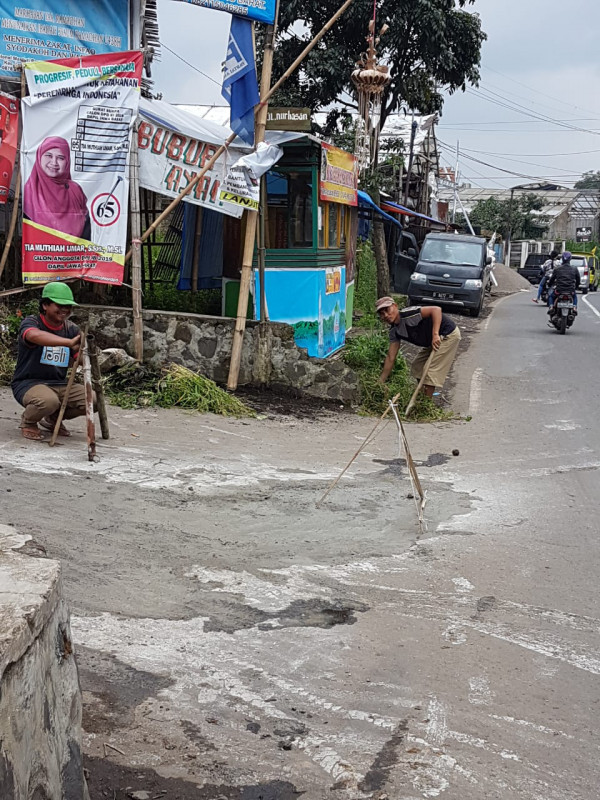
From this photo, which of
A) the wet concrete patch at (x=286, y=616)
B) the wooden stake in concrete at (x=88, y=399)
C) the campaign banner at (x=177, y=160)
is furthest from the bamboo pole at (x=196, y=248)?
the wet concrete patch at (x=286, y=616)

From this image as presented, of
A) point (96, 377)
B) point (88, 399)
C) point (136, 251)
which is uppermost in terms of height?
point (136, 251)

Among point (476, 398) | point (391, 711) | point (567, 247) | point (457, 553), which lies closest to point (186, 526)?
point (457, 553)

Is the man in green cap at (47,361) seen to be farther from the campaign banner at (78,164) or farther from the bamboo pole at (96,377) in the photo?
the campaign banner at (78,164)

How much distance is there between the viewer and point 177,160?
9891 mm

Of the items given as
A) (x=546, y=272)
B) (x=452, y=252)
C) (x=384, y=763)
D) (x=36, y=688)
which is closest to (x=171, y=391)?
(x=384, y=763)

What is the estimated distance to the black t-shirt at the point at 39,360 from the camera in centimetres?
716

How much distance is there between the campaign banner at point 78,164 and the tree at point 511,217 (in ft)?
176

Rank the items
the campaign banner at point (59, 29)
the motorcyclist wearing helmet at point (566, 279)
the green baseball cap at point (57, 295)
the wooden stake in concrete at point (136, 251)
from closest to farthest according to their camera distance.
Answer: the green baseball cap at point (57, 295)
the wooden stake in concrete at point (136, 251)
the campaign banner at point (59, 29)
the motorcyclist wearing helmet at point (566, 279)

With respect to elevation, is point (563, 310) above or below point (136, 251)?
below

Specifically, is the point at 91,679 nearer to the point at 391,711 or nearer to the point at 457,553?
the point at 391,711

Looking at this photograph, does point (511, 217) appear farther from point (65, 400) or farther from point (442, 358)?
point (65, 400)

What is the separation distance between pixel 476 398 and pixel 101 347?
5.18m

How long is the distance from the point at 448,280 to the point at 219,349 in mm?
13038

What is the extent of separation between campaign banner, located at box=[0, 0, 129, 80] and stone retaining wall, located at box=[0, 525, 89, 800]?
907cm
